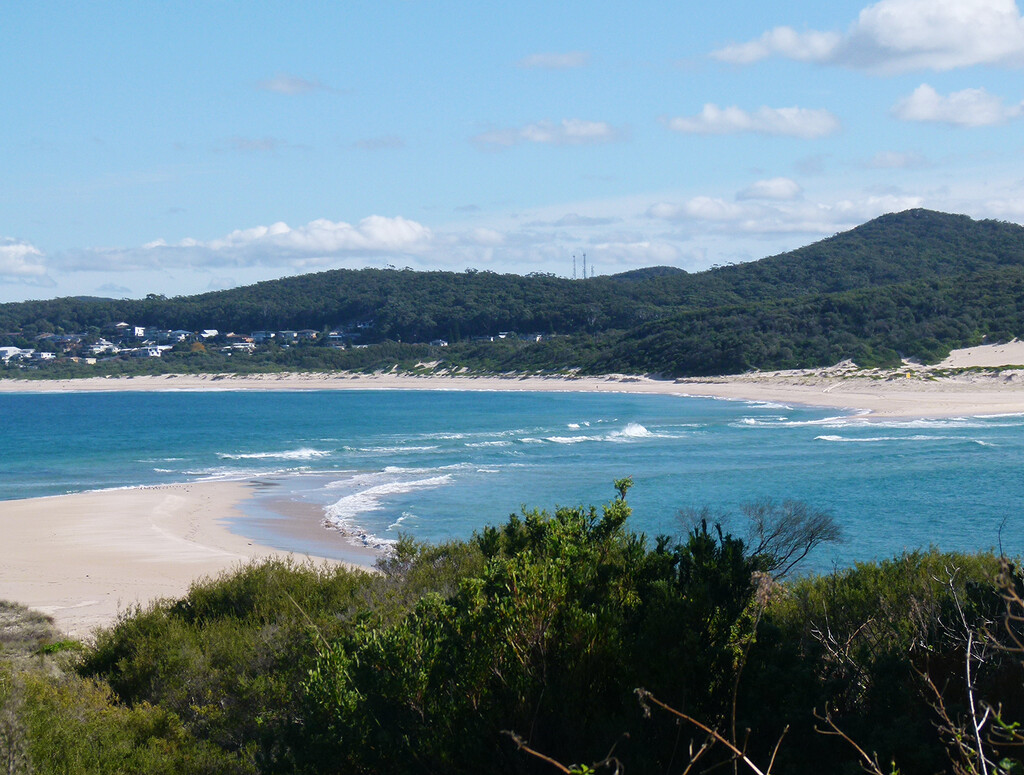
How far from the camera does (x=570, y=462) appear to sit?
32.5 metres

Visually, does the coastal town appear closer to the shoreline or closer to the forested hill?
the forested hill

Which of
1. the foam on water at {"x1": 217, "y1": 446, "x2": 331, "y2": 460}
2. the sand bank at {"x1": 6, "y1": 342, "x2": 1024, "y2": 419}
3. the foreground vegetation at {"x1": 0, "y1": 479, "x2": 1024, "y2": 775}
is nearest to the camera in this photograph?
the foreground vegetation at {"x1": 0, "y1": 479, "x2": 1024, "y2": 775}

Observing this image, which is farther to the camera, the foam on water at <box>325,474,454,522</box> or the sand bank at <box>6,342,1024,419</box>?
the sand bank at <box>6,342,1024,419</box>

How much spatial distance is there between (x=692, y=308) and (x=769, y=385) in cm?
4289

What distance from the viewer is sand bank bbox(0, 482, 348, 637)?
14.9m

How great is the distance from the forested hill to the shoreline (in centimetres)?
344

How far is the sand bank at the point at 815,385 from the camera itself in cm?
5053

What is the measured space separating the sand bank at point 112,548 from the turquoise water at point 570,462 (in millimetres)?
2089

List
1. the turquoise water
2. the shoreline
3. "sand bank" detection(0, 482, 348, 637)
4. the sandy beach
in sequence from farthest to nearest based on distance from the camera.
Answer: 1. the shoreline
2. the turquoise water
3. the sandy beach
4. "sand bank" detection(0, 482, 348, 637)

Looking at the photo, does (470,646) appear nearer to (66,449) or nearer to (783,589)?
(783,589)

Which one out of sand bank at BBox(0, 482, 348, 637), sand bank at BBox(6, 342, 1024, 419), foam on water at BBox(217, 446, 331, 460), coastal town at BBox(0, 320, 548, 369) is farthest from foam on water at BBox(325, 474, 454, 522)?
coastal town at BBox(0, 320, 548, 369)

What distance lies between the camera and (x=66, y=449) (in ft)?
137

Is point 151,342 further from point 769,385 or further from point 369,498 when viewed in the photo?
point 369,498

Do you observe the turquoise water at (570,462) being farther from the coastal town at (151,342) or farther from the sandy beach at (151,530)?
the coastal town at (151,342)
